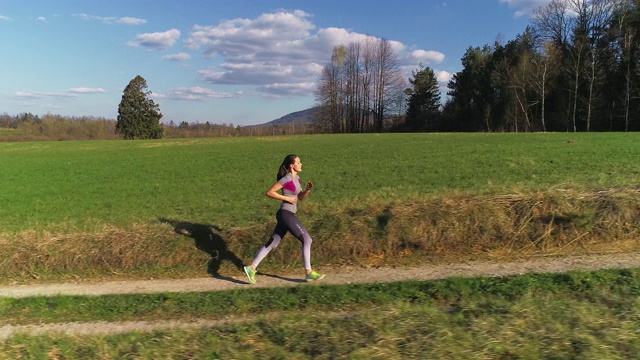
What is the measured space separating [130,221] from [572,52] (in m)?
65.0

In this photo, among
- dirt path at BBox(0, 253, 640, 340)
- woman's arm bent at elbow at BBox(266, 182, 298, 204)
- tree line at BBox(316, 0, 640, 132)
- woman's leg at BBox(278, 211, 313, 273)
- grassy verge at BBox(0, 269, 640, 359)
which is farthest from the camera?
tree line at BBox(316, 0, 640, 132)

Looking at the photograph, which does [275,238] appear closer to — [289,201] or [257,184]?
[289,201]

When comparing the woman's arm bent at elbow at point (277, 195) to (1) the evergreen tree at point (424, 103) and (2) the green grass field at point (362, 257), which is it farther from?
(1) the evergreen tree at point (424, 103)

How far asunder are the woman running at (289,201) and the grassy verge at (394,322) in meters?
0.85

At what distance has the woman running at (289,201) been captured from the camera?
7.10m

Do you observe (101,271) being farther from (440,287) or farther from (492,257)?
(492,257)

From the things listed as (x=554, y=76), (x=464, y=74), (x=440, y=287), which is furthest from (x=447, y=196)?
(x=464, y=74)

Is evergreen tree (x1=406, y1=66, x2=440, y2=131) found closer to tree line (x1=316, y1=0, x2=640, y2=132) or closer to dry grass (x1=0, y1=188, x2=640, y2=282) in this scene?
tree line (x1=316, y1=0, x2=640, y2=132)

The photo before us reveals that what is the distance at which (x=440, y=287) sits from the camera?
6230 millimetres

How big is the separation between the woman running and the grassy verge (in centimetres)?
85

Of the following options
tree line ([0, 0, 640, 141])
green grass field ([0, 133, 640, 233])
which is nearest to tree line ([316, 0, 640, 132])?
tree line ([0, 0, 640, 141])

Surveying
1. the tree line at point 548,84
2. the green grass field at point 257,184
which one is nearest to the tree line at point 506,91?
the tree line at point 548,84

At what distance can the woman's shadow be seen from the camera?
8.55 m

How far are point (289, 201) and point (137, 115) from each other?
85620mm
